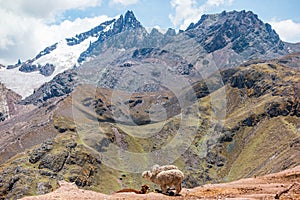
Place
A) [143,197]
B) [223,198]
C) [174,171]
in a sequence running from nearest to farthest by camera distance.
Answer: [223,198] < [143,197] < [174,171]

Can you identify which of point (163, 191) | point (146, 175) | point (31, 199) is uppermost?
point (146, 175)

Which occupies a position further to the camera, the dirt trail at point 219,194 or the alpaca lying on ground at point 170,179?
the alpaca lying on ground at point 170,179

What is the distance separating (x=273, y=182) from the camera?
130ft

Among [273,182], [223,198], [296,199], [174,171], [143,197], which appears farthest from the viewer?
[273,182]

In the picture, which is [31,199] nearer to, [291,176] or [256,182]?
[256,182]

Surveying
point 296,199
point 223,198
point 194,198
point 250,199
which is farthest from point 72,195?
point 296,199

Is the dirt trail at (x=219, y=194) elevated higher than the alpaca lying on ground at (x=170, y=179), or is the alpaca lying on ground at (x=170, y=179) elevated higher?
the alpaca lying on ground at (x=170, y=179)

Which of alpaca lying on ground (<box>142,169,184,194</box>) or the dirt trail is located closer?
the dirt trail

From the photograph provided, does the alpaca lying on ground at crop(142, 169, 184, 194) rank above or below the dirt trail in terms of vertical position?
above

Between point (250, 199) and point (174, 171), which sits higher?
point (174, 171)

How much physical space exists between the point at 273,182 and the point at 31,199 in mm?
24680

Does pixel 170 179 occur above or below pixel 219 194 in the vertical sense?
above

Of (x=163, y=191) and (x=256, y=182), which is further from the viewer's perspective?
(x=256, y=182)

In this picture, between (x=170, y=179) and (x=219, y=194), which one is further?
(x=170, y=179)
